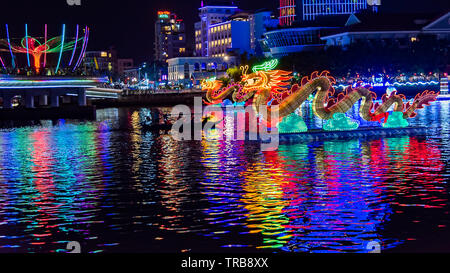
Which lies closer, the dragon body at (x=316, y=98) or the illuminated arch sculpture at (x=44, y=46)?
the dragon body at (x=316, y=98)

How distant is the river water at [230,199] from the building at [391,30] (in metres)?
110

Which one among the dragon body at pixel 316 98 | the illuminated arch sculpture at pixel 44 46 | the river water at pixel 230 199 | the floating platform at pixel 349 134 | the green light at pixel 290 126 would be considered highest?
the illuminated arch sculpture at pixel 44 46

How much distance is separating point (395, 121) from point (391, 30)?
102039 millimetres

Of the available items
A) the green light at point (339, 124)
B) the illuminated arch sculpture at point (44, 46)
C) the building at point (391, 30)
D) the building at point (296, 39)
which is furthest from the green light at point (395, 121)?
the building at point (296, 39)

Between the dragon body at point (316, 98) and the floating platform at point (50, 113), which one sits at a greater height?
the dragon body at point (316, 98)

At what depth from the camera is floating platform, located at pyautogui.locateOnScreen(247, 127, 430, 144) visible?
1821 inches

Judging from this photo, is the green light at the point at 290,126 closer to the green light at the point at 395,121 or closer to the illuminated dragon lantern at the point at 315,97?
the illuminated dragon lantern at the point at 315,97

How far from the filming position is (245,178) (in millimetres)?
29359

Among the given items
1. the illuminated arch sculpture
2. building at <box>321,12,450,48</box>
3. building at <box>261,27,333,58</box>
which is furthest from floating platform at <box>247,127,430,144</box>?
building at <box>261,27,333,58</box>

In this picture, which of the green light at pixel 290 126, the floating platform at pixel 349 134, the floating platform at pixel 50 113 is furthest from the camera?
the floating platform at pixel 50 113

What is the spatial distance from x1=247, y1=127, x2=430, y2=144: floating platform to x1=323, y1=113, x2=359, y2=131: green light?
656mm

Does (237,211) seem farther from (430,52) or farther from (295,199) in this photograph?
(430,52)

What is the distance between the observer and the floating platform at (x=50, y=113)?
9131 cm

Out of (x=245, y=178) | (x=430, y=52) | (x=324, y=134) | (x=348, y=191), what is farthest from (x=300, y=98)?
(x=430, y=52)
